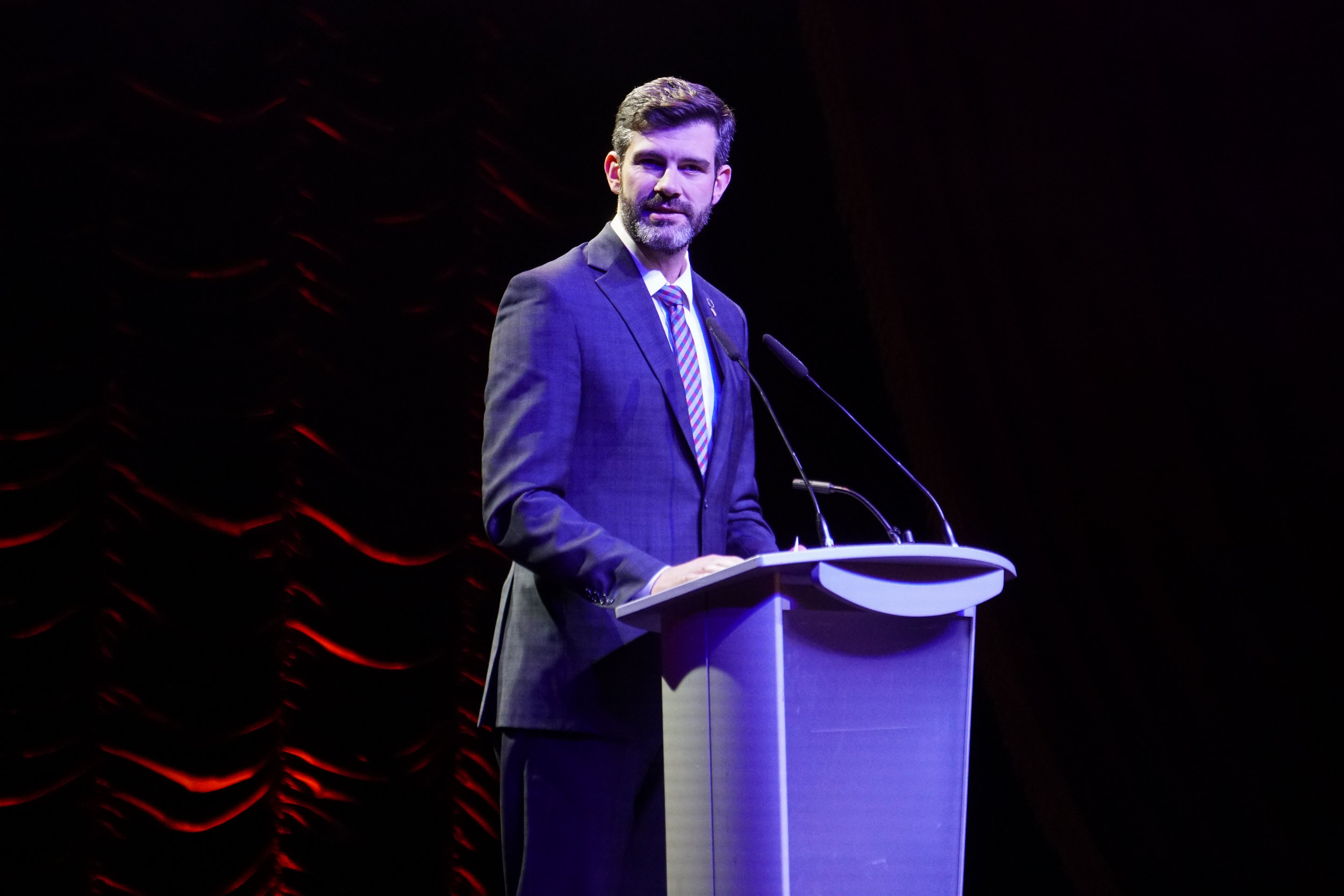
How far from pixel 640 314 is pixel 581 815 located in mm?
693

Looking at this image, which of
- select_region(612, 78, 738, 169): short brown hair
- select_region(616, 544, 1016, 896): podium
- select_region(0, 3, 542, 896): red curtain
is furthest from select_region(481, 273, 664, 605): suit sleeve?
select_region(0, 3, 542, 896): red curtain

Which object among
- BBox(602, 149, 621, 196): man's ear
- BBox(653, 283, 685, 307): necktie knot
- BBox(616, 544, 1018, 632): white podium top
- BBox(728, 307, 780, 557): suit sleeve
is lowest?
BBox(616, 544, 1018, 632): white podium top

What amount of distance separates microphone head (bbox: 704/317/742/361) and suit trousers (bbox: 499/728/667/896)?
52 centimetres

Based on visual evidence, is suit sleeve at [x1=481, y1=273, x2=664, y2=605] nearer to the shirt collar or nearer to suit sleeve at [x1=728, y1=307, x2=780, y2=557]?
the shirt collar

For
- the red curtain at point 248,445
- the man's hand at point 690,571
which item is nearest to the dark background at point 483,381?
the red curtain at point 248,445

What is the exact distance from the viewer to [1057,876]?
267 cm

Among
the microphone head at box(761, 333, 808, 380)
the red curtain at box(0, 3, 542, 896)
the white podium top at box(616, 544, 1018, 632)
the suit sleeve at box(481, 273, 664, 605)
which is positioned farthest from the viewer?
the red curtain at box(0, 3, 542, 896)

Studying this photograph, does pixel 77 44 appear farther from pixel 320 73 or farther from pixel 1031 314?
pixel 1031 314

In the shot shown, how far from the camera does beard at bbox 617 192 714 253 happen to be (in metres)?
1.74

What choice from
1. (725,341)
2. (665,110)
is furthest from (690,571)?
(665,110)

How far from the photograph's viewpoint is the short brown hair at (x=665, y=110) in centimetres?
177

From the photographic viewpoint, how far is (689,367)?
171 cm

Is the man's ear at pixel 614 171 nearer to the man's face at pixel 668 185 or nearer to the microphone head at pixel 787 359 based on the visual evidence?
the man's face at pixel 668 185

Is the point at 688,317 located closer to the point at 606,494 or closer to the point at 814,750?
the point at 606,494
